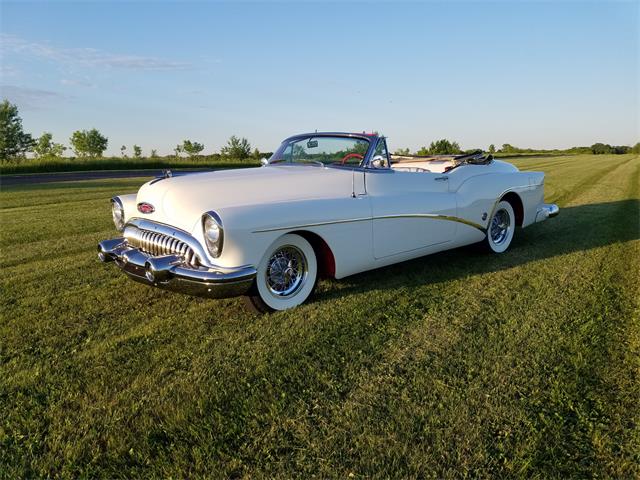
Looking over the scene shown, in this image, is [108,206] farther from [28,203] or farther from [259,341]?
[259,341]

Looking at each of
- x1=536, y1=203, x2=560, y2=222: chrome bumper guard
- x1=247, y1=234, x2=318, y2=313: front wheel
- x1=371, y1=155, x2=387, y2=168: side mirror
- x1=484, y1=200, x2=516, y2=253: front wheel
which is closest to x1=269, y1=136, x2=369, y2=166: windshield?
x1=371, y1=155, x2=387, y2=168: side mirror

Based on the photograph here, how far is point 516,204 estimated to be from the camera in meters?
6.42

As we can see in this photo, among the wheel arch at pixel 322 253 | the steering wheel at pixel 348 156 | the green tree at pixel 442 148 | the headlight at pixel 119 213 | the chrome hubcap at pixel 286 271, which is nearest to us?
the chrome hubcap at pixel 286 271

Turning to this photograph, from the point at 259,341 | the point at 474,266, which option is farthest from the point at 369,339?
the point at 474,266

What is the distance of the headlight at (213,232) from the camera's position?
3357 mm

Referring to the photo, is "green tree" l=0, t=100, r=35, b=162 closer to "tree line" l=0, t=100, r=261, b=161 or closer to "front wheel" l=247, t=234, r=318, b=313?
"tree line" l=0, t=100, r=261, b=161

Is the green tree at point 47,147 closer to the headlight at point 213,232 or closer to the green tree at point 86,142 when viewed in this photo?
the green tree at point 86,142

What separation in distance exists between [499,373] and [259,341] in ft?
5.11

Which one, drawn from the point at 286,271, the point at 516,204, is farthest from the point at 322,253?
the point at 516,204

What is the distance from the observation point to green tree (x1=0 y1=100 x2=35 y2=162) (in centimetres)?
5575

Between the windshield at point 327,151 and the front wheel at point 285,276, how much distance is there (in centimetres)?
118

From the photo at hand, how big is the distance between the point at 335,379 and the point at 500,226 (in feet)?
14.3

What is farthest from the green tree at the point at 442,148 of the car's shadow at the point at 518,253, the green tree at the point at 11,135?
the green tree at the point at 11,135

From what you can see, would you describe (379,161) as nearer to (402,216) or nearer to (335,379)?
(402,216)
